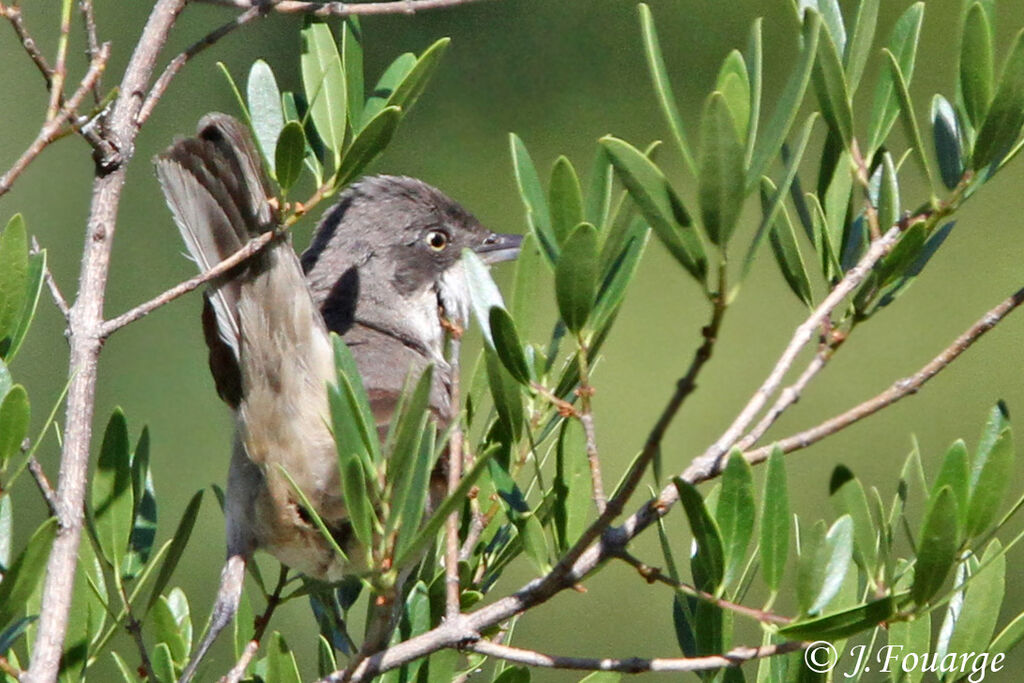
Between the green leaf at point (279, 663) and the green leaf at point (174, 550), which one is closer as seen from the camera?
the green leaf at point (279, 663)

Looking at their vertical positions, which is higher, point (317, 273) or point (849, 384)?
point (317, 273)

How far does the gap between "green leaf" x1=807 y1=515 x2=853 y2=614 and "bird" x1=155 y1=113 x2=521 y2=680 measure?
0.59m

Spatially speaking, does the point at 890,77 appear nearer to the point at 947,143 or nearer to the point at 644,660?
the point at 947,143

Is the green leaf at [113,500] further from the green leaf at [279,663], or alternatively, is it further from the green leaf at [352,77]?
the green leaf at [352,77]

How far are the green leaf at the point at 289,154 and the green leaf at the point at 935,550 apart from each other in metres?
0.94

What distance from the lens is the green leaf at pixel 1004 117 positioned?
58.8 inches

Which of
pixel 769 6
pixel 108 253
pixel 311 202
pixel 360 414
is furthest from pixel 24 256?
pixel 769 6

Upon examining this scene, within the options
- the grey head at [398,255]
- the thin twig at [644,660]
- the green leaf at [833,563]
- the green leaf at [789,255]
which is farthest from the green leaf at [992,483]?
the grey head at [398,255]

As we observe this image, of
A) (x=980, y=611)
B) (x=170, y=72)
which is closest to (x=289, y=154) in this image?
(x=170, y=72)

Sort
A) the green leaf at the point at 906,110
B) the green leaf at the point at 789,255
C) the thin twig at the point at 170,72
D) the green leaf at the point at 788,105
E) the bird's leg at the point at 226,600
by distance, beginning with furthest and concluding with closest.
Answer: the bird's leg at the point at 226,600
the thin twig at the point at 170,72
the green leaf at the point at 789,255
the green leaf at the point at 906,110
the green leaf at the point at 788,105

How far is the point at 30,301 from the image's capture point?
5.74 feet

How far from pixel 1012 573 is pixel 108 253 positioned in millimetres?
6351

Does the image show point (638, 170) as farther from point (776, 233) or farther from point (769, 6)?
point (769, 6)

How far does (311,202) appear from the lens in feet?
6.09
